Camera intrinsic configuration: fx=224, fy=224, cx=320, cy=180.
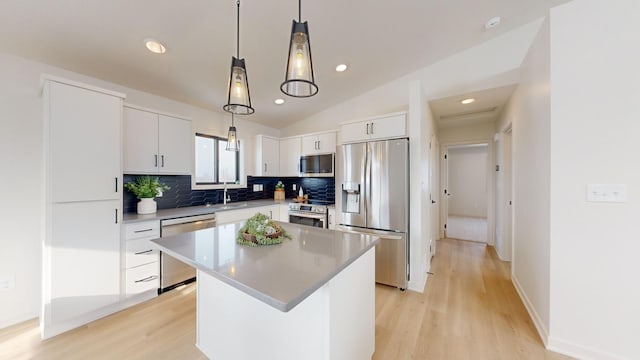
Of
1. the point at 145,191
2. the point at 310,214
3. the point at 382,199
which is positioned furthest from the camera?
the point at 310,214

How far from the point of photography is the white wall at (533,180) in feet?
6.10

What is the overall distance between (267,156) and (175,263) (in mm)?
2187

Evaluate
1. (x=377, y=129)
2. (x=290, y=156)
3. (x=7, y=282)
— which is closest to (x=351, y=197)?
(x=377, y=129)

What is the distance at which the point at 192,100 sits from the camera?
3.16 metres

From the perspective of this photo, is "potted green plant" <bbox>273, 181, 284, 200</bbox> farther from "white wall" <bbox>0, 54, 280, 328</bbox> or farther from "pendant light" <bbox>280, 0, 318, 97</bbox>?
"pendant light" <bbox>280, 0, 318, 97</bbox>

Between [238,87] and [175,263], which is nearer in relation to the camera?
[238,87]

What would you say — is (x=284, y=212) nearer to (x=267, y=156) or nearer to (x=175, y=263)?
(x=267, y=156)

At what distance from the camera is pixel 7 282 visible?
2.00 metres

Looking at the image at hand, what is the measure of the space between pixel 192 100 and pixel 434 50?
3258 millimetres

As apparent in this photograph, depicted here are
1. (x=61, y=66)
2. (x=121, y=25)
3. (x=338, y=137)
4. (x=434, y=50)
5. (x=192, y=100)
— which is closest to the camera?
(x=121, y=25)
